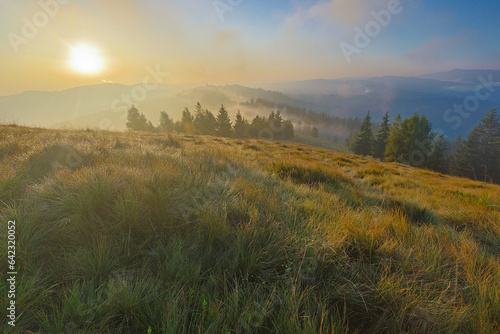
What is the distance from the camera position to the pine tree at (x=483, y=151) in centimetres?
3494

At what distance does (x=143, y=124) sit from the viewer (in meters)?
46.6

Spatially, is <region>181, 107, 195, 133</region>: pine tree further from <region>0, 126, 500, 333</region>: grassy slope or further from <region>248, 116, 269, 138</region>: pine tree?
<region>0, 126, 500, 333</region>: grassy slope

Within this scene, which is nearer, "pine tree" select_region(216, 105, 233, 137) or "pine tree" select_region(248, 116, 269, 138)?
"pine tree" select_region(216, 105, 233, 137)

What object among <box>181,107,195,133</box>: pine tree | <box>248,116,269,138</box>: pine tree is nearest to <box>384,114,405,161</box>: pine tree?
<box>248,116,269,138</box>: pine tree

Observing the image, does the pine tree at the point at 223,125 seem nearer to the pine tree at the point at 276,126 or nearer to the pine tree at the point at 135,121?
the pine tree at the point at 135,121

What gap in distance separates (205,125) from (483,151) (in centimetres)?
5850

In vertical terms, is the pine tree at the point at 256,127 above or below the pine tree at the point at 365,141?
above

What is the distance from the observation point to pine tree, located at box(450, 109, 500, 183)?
34.9 metres

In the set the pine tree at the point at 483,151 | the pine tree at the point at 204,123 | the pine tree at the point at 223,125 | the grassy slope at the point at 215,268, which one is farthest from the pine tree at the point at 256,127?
the grassy slope at the point at 215,268

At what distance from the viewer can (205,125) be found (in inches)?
1982

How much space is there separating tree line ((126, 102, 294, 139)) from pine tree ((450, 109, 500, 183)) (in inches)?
1726

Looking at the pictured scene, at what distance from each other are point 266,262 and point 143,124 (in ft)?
175

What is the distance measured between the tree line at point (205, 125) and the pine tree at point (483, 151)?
4384cm

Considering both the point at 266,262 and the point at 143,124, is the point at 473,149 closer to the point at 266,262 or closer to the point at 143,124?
the point at 266,262
